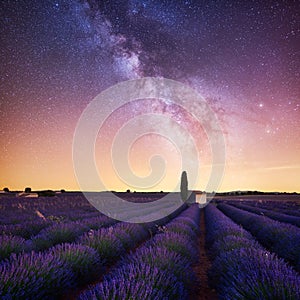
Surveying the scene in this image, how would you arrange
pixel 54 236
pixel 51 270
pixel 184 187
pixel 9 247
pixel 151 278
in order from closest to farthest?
1. pixel 151 278
2. pixel 51 270
3. pixel 9 247
4. pixel 54 236
5. pixel 184 187

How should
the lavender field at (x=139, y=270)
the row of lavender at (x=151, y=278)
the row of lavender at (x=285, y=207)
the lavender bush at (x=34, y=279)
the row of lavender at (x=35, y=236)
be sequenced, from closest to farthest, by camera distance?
the row of lavender at (x=151, y=278)
the lavender field at (x=139, y=270)
the lavender bush at (x=34, y=279)
the row of lavender at (x=35, y=236)
the row of lavender at (x=285, y=207)

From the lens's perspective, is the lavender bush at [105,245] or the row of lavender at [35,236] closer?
the row of lavender at [35,236]

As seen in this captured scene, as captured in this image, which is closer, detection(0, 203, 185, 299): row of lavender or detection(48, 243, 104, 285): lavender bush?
detection(0, 203, 185, 299): row of lavender

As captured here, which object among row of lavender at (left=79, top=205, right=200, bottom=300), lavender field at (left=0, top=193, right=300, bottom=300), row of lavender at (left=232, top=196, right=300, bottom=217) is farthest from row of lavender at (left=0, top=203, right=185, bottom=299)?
row of lavender at (left=232, top=196, right=300, bottom=217)

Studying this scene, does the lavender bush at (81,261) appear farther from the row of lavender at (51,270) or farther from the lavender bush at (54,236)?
the lavender bush at (54,236)

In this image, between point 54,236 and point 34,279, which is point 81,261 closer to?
point 34,279

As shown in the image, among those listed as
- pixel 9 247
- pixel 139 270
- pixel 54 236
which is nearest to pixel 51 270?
pixel 139 270

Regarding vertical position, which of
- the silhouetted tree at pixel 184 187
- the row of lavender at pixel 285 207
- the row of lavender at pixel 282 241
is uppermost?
the silhouetted tree at pixel 184 187

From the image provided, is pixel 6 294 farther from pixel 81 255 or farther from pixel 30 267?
pixel 81 255

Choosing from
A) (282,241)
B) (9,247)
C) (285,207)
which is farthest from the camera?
(285,207)

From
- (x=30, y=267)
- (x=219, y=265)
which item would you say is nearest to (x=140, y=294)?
(x=30, y=267)

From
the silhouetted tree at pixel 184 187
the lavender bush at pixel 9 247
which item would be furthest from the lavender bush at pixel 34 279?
the silhouetted tree at pixel 184 187

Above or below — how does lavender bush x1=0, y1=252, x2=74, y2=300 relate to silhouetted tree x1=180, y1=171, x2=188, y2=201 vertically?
below

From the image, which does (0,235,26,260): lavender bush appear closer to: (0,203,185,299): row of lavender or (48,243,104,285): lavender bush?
(0,203,185,299): row of lavender
